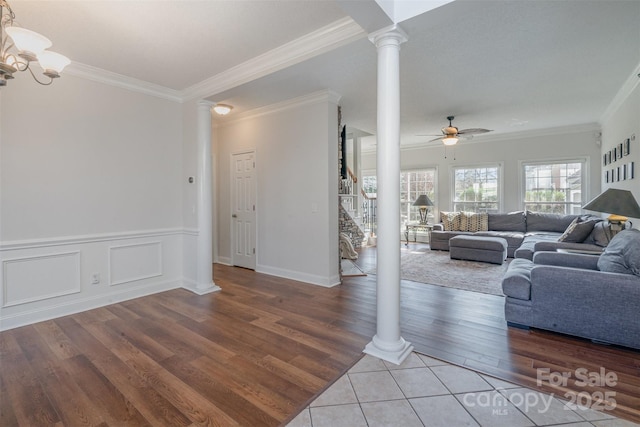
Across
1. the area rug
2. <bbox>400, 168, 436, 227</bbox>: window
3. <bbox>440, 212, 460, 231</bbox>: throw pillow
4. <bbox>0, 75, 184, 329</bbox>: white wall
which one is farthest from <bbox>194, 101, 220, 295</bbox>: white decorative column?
<bbox>400, 168, 436, 227</bbox>: window

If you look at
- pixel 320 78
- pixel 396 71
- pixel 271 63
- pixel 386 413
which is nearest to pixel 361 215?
pixel 320 78

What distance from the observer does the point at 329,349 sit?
2.52m

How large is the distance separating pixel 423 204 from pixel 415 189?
0.90 m

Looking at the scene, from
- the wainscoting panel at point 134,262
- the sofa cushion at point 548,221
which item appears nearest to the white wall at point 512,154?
the sofa cushion at point 548,221

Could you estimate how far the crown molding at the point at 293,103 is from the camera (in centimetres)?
422

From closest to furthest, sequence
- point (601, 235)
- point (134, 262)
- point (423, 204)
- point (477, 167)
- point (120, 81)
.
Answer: point (120, 81), point (134, 262), point (601, 235), point (477, 167), point (423, 204)

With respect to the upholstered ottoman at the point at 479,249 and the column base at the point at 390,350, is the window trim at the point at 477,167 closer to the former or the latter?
the upholstered ottoman at the point at 479,249

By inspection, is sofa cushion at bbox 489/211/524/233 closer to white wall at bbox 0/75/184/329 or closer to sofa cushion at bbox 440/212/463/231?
sofa cushion at bbox 440/212/463/231

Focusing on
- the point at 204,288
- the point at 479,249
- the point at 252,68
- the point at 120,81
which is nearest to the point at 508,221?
the point at 479,249

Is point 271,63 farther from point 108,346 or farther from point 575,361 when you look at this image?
point 575,361

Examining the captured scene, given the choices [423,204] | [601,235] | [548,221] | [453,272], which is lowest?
[453,272]

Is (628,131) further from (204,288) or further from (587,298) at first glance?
(204,288)

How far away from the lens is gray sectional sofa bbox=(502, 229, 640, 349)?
2.40 metres

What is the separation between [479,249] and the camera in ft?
18.7
